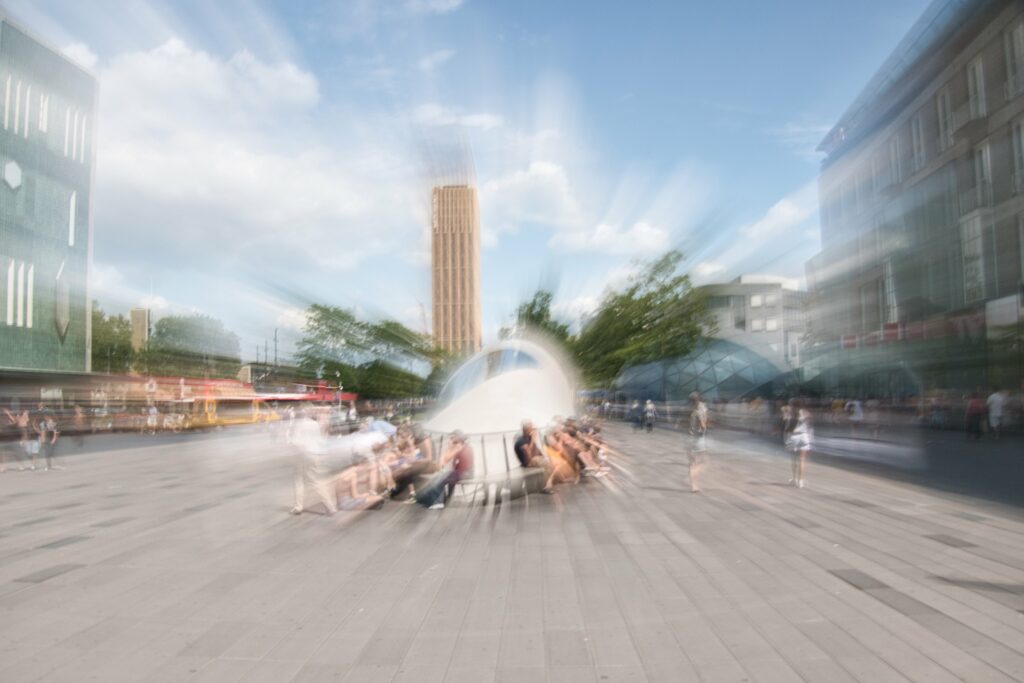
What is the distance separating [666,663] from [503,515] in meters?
5.02

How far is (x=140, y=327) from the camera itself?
664cm

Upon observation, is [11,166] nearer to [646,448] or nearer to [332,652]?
[332,652]

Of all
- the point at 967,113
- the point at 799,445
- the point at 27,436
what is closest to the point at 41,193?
the point at 799,445

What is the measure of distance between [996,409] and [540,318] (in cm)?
1829

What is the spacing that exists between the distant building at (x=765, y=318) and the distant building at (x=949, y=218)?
3.16 feet

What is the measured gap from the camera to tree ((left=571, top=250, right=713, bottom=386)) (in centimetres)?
478

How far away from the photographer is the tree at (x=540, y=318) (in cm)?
575

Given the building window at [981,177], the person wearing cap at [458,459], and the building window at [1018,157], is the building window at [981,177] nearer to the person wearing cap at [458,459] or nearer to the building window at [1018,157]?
the building window at [1018,157]

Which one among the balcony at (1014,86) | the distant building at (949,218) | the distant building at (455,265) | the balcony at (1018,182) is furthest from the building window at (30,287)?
the balcony at (1018,182)

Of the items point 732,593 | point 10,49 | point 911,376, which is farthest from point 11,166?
point 911,376

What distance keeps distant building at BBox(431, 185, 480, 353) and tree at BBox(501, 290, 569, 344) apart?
40 centimetres

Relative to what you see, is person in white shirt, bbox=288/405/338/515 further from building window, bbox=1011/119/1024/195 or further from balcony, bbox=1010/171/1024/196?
balcony, bbox=1010/171/1024/196

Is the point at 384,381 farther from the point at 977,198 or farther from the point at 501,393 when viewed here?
the point at 977,198

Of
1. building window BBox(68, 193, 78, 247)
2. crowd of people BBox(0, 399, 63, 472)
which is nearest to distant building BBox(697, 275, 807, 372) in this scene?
building window BBox(68, 193, 78, 247)
